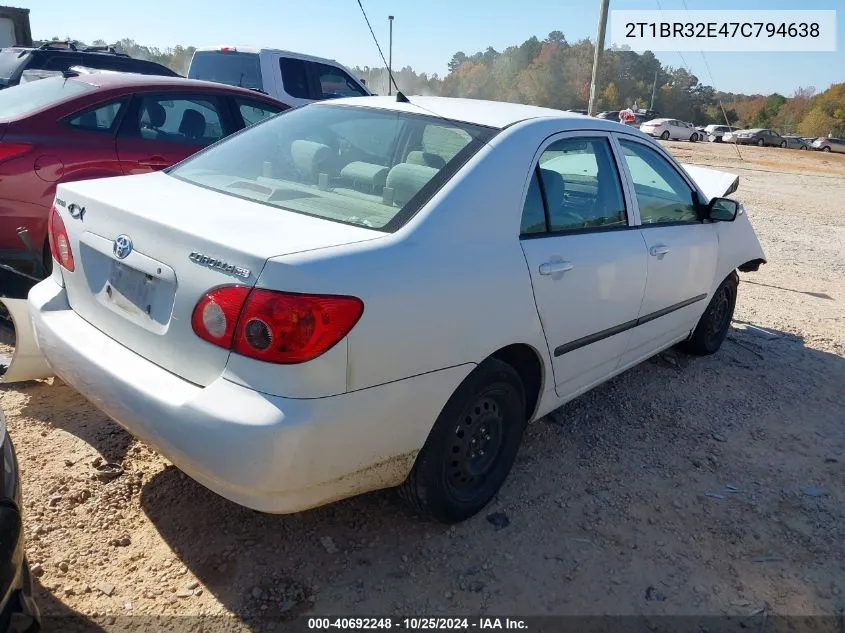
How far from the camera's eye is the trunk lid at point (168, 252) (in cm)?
210

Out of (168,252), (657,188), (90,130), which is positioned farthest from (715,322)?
(90,130)

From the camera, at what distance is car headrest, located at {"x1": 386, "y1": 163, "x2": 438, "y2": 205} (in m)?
2.55

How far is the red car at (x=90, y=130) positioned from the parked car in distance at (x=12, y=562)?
295 centimetres

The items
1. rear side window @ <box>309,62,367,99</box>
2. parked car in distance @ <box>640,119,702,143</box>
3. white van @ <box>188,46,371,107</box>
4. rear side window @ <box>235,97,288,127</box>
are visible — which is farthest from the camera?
parked car in distance @ <box>640,119,702,143</box>

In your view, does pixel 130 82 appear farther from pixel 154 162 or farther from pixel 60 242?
pixel 60 242

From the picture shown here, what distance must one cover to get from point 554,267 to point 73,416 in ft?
7.96

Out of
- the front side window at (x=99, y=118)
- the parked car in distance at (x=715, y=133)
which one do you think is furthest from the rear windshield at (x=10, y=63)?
the parked car in distance at (x=715, y=133)

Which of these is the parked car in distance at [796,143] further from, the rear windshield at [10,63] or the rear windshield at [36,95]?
the rear windshield at [36,95]

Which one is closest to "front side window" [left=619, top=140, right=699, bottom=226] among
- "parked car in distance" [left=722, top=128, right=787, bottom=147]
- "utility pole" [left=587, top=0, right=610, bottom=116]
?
"utility pole" [left=587, top=0, right=610, bottom=116]

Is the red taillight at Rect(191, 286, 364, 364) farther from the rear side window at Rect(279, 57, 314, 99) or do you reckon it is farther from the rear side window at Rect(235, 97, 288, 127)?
the rear side window at Rect(279, 57, 314, 99)

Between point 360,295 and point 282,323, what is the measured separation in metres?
0.25

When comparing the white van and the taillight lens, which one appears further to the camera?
the white van

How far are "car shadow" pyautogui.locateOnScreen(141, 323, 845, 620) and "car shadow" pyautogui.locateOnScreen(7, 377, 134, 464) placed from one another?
14.0 inches

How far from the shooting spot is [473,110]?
3154 millimetres
